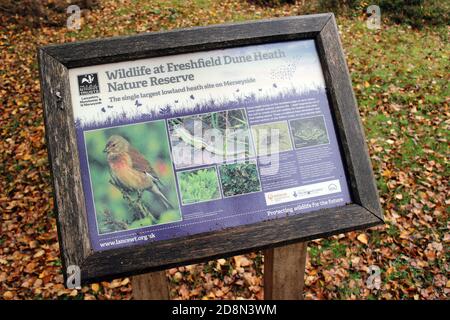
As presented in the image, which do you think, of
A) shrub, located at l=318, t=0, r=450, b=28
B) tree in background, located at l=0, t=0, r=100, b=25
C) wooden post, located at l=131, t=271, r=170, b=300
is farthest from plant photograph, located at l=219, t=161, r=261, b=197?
shrub, located at l=318, t=0, r=450, b=28

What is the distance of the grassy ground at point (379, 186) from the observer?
11.8 feet

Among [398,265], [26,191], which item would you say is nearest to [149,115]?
[398,265]

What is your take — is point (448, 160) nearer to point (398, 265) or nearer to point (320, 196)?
point (398, 265)

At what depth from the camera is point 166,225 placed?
5.60 ft

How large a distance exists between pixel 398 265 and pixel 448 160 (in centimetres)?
192

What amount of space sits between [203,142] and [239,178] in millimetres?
232

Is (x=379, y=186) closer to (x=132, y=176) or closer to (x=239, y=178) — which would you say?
(x=239, y=178)

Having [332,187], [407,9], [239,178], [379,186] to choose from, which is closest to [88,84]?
[239,178]

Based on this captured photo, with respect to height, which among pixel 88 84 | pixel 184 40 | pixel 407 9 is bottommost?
pixel 88 84

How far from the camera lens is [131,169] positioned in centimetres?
174

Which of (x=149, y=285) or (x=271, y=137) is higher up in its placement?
(x=271, y=137)

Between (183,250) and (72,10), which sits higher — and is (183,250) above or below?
below

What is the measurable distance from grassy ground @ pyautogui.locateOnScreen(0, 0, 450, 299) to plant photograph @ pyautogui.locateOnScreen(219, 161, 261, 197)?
1997mm

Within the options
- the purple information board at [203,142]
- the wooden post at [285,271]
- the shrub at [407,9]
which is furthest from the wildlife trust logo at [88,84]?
the shrub at [407,9]
